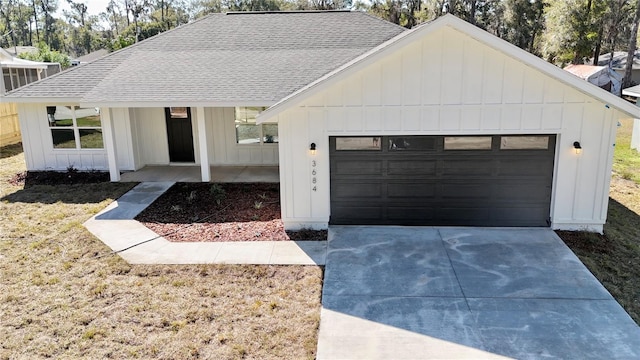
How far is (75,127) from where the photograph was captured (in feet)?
45.3

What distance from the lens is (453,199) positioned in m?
9.18

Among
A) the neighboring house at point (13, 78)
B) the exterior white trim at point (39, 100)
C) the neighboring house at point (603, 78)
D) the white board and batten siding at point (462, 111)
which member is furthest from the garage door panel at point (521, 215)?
the neighboring house at point (603, 78)

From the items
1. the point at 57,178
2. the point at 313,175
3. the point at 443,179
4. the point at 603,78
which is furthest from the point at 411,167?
the point at 603,78

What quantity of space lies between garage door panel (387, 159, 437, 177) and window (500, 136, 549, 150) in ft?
4.52

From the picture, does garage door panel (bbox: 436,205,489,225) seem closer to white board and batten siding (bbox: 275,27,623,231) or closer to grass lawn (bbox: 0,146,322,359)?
white board and batten siding (bbox: 275,27,623,231)

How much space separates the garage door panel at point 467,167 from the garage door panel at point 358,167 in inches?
50.9

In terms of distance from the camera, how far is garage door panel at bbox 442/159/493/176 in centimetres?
900

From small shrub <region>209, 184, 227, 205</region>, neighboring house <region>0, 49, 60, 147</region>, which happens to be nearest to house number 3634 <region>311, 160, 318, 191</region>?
small shrub <region>209, 184, 227, 205</region>

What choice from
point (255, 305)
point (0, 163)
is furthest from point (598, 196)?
point (0, 163)

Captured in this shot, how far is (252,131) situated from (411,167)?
659 cm

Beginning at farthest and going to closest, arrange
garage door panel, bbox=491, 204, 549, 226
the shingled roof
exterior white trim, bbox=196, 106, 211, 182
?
exterior white trim, bbox=196, 106, 211, 182 < the shingled roof < garage door panel, bbox=491, 204, 549, 226

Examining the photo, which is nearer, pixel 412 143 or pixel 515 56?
pixel 515 56

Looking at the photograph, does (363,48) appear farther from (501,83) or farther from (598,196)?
(598,196)

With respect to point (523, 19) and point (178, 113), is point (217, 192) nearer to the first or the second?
point (178, 113)
